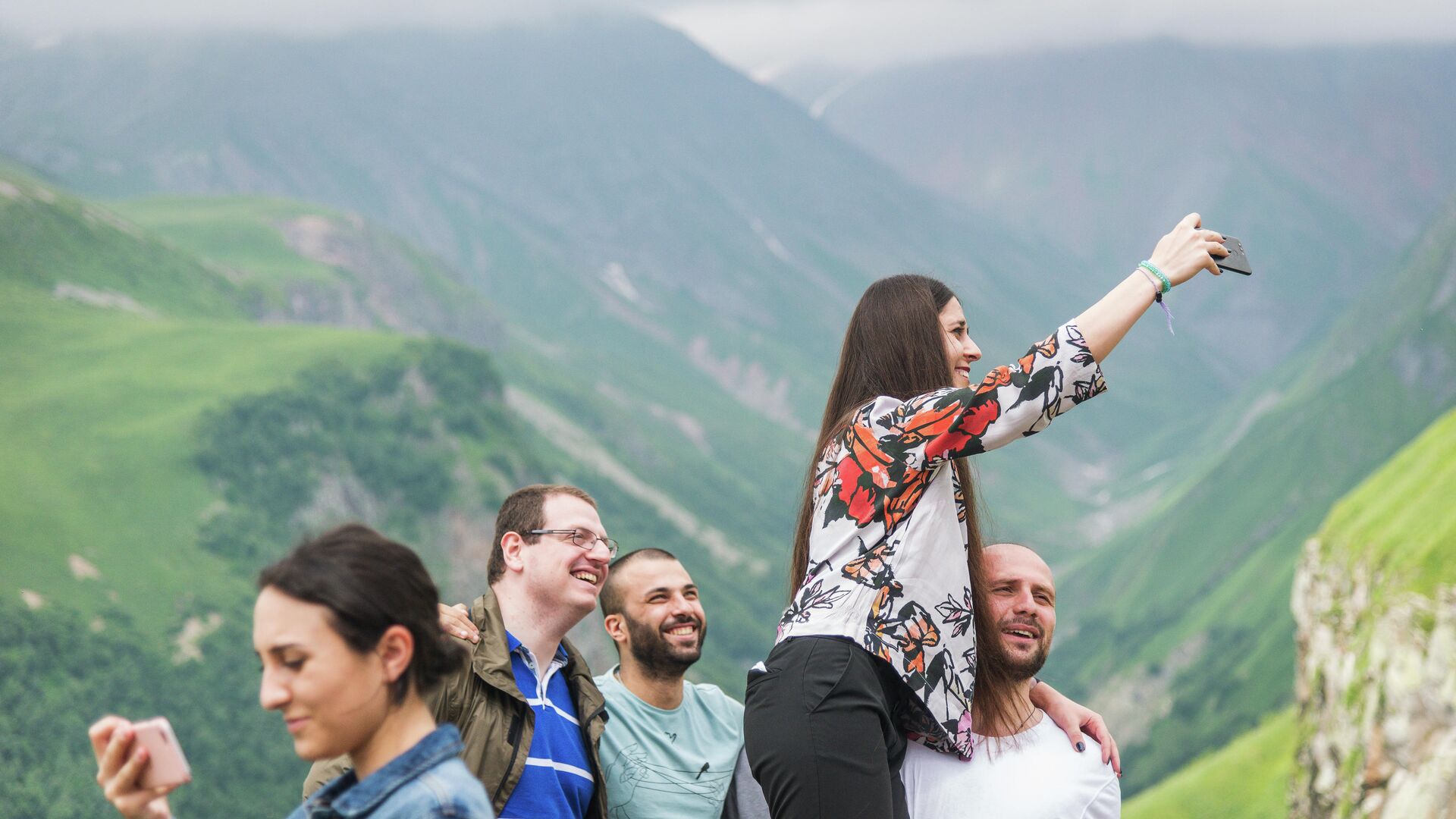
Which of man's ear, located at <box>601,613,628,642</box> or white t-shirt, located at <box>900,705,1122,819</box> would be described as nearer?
white t-shirt, located at <box>900,705,1122,819</box>

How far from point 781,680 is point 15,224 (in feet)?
413

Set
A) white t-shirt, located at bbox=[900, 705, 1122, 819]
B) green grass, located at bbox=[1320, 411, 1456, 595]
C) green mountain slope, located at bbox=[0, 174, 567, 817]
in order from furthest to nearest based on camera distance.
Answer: green mountain slope, located at bbox=[0, 174, 567, 817] < green grass, located at bbox=[1320, 411, 1456, 595] < white t-shirt, located at bbox=[900, 705, 1122, 819]

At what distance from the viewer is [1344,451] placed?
156 meters

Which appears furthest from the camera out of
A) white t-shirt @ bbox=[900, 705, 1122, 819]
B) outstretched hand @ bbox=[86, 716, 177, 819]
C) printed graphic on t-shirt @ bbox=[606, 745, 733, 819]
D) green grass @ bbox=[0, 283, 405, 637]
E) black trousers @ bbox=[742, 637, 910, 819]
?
green grass @ bbox=[0, 283, 405, 637]

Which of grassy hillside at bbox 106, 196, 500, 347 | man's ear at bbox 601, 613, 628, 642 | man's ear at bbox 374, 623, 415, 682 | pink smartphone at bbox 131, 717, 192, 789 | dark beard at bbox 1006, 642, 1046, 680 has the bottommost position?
man's ear at bbox 601, 613, 628, 642

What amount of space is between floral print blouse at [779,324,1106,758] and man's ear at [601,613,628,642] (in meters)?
2.50

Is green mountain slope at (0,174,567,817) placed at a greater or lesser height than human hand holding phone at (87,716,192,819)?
lesser

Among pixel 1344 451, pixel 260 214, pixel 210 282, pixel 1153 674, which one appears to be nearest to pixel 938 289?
pixel 1153 674

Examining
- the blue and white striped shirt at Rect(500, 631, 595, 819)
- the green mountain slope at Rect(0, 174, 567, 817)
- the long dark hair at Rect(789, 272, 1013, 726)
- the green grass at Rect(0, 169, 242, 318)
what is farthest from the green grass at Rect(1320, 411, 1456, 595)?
the green grass at Rect(0, 169, 242, 318)

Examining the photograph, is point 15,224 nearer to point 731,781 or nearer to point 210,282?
point 210,282

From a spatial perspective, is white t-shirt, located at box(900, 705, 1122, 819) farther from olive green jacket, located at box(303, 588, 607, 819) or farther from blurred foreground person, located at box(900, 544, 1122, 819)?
olive green jacket, located at box(303, 588, 607, 819)

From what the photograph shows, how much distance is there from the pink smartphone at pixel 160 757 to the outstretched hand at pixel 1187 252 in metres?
4.87

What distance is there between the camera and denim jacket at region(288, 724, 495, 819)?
514 cm

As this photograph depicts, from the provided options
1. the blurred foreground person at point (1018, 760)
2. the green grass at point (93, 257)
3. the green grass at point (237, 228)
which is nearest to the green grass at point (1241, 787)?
the blurred foreground person at point (1018, 760)
